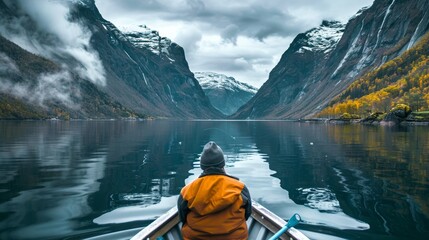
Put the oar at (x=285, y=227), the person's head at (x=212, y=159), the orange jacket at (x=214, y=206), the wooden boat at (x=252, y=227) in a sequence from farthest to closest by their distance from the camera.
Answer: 1. the wooden boat at (x=252, y=227)
2. the oar at (x=285, y=227)
3. the person's head at (x=212, y=159)
4. the orange jacket at (x=214, y=206)

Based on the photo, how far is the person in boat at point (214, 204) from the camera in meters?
8.81

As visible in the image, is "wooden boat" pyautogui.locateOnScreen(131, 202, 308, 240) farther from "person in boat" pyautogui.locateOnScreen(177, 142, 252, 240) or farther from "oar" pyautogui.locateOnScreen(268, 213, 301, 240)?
"person in boat" pyautogui.locateOnScreen(177, 142, 252, 240)

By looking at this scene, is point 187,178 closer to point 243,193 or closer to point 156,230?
point 156,230

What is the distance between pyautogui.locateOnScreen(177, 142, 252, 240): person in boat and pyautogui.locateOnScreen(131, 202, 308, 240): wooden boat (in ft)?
6.75

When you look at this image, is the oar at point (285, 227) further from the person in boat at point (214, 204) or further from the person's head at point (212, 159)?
the person's head at point (212, 159)

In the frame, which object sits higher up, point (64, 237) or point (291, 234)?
point (291, 234)

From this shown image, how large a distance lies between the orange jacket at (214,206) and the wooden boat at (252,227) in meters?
2.18

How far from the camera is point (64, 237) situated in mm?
14383

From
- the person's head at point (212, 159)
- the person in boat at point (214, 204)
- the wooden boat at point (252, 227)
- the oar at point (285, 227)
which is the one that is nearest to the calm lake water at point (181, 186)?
the wooden boat at point (252, 227)

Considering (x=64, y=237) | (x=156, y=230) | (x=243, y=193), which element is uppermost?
(x=243, y=193)

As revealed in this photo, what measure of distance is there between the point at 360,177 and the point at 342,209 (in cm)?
949

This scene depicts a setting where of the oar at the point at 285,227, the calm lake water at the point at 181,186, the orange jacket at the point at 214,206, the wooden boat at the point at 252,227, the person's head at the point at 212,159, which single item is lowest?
the calm lake water at the point at 181,186

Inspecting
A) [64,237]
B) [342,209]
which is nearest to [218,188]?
[64,237]

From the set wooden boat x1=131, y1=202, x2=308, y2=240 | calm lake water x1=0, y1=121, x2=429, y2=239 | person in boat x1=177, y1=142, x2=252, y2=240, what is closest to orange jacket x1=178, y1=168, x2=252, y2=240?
person in boat x1=177, y1=142, x2=252, y2=240
